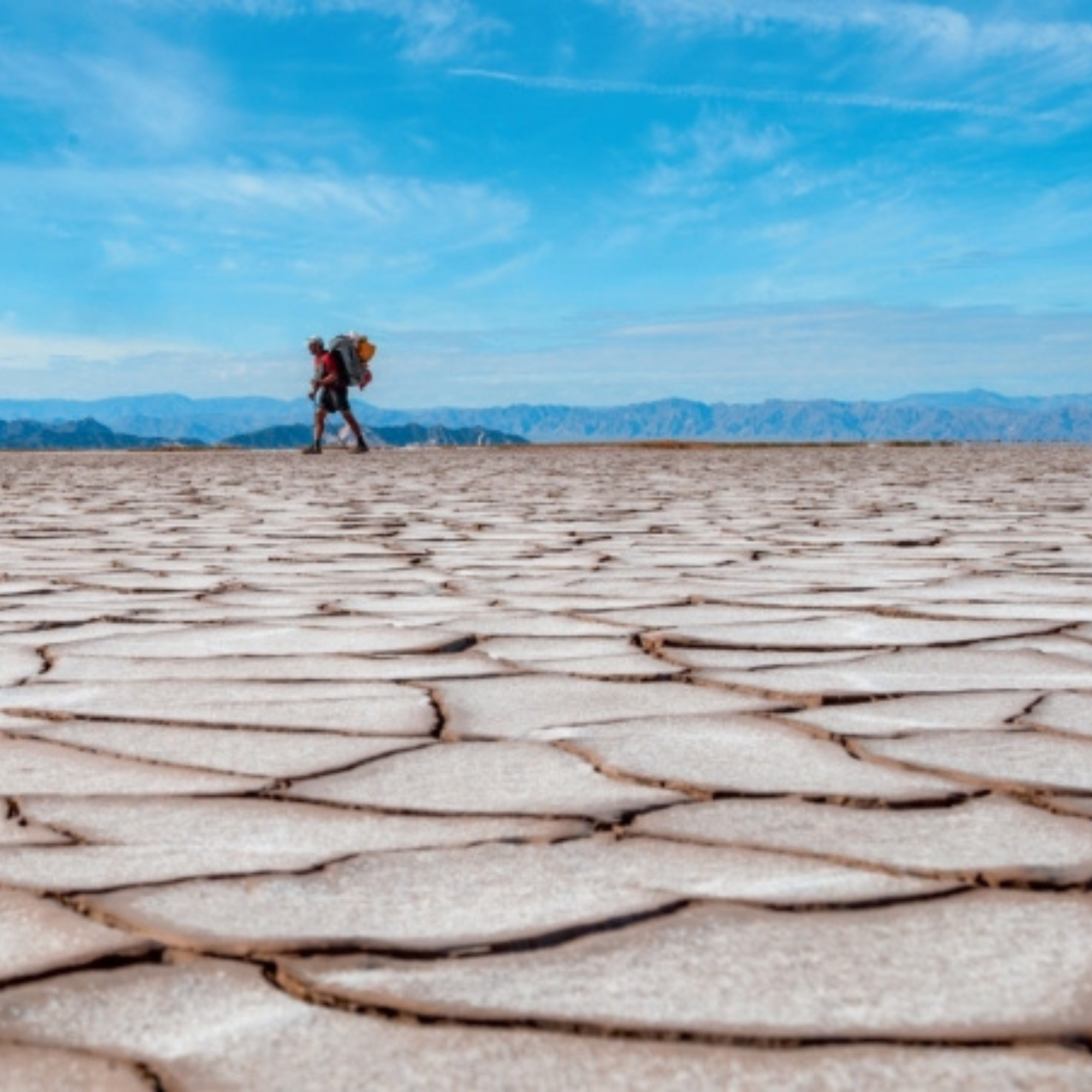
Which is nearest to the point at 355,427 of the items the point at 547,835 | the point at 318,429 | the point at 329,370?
the point at 318,429

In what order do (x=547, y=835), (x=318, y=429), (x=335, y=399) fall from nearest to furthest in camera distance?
(x=547, y=835) < (x=335, y=399) < (x=318, y=429)

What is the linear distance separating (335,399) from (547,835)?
453 inches

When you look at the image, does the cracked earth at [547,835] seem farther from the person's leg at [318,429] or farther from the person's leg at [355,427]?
the person's leg at [318,429]

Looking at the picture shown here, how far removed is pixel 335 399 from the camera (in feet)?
41.6

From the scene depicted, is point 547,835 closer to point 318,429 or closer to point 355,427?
point 355,427

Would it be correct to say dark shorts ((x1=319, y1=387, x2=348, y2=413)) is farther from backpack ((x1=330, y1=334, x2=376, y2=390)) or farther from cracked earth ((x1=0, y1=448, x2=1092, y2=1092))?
cracked earth ((x1=0, y1=448, x2=1092, y2=1092))

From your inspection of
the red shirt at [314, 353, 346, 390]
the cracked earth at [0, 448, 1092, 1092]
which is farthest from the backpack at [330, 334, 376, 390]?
the cracked earth at [0, 448, 1092, 1092]

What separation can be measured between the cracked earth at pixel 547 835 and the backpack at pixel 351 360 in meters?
9.63

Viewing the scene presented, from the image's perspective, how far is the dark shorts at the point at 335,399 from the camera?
1268 centimetres

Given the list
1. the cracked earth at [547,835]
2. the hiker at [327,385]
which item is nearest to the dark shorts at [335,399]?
the hiker at [327,385]

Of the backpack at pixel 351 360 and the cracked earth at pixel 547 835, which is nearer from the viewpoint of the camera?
the cracked earth at pixel 547 835

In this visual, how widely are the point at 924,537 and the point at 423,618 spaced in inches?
88.4

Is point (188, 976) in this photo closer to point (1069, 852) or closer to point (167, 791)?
point (167, 791)

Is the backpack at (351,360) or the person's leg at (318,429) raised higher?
the backpack at (351,360)
